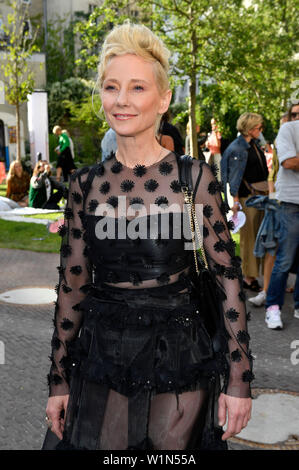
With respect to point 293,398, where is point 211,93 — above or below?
above

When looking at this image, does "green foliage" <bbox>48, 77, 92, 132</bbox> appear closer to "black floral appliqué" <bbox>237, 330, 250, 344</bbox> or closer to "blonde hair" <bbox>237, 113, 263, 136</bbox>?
"blonde hair" <bbox>237, 113, 263, 136</bbox>

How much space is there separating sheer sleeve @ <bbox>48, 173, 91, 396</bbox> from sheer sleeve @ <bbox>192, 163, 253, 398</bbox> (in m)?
0.50

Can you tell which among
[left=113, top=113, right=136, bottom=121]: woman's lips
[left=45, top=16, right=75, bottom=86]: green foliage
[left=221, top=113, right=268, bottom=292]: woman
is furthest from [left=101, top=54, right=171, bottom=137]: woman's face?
[left=45, top=16, right=75, bottom=86]: green foliage

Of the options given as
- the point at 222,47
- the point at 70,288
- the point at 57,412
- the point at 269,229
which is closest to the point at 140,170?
the point at 70,288

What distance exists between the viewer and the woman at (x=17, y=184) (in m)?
16.6

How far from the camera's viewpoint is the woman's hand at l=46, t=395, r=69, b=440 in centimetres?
222

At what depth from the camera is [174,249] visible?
2.10 m

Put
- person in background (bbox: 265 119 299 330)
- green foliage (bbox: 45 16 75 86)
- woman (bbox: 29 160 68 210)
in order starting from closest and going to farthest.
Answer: person in background (bbox: 265 119 299 330) → woman (bbox: 29 160 68 210) → green foliage (bbox: 45 16 75 86)

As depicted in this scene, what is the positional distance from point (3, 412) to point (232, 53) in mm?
14178

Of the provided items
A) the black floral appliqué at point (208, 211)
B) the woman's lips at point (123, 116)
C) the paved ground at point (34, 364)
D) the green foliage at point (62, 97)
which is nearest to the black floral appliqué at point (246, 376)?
the black floral appliqué at point (208, 211)

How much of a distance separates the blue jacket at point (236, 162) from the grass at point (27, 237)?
12.4ft

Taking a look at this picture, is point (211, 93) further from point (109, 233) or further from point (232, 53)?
point (109, 233)

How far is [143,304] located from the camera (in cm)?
206
